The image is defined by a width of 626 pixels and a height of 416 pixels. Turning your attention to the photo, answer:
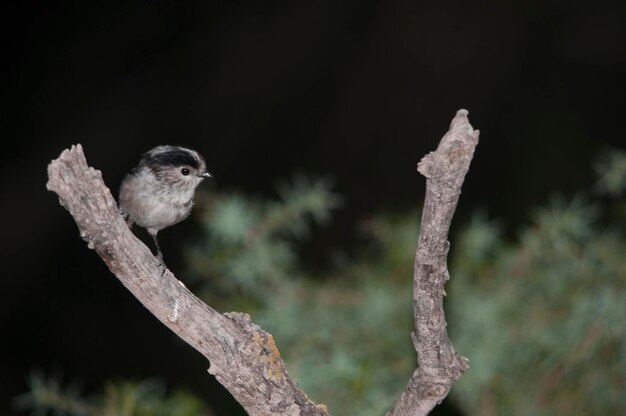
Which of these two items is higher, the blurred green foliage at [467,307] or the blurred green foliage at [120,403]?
the blurred green foliage at [467,307]

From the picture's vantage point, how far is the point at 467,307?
2377 millimetres

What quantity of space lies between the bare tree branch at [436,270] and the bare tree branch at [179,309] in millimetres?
179

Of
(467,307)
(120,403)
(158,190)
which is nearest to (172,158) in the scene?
(158,190)

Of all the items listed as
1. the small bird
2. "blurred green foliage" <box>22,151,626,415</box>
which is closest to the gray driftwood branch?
the small bird

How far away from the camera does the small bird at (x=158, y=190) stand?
139 cm

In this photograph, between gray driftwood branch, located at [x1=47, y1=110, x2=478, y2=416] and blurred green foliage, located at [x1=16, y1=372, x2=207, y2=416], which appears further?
blurred green foliage, located at [x1=16, y1=372, x2=207, y2=416]

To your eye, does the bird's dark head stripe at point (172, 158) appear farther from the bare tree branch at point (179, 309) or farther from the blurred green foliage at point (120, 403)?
the blurred green foliage at point (120, 403)

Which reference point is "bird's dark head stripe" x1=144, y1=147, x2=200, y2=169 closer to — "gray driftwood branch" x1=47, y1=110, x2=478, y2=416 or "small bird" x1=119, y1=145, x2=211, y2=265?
"small bird" x1=119, y1=145, x2=211, y2=265

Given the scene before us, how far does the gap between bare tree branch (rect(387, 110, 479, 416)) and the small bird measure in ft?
1.31

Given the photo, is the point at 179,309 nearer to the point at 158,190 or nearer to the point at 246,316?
the point at 246,316

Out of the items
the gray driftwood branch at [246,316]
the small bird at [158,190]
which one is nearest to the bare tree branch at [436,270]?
the gray driftwood branch at [246,316]

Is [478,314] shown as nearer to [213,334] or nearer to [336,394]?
[336,394]

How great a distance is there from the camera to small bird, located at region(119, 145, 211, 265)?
139 centimetres

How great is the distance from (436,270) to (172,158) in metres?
0.45
